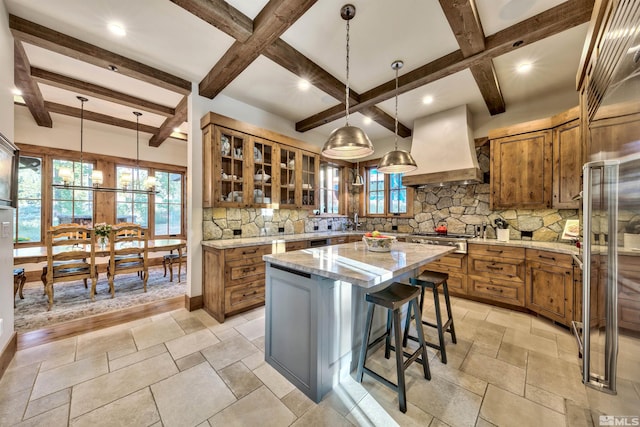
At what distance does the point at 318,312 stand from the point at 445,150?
350cm

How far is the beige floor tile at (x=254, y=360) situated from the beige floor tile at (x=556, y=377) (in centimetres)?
216

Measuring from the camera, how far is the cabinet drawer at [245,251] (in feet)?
9.54

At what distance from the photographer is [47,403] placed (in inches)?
64.3

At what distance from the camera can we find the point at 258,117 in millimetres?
4012

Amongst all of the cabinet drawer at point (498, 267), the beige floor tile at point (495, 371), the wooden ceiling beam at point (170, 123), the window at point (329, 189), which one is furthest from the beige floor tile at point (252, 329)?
the wooden ceiling beam at point (170, 123)

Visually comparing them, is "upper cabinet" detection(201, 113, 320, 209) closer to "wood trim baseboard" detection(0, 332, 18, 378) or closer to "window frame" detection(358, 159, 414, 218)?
"window frame" detection(358, 159, 414, 218)

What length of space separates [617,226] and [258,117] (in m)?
4.12

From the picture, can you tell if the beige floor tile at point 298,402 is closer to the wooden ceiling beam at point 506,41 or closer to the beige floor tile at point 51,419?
the beige floor tile at point 51,419

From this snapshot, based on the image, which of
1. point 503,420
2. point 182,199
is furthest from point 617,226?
point 182,199

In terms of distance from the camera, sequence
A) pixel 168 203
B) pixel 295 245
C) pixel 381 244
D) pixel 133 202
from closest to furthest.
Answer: pixel 381 244, pixel 295 245, pixel 133 202, pixel 168 203

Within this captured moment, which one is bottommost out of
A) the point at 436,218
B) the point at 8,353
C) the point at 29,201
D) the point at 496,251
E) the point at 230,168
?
the point at 8,353

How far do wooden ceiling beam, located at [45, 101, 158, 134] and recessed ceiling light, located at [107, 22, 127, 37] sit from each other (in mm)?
2803

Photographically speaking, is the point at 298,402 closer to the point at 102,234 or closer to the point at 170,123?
the point at 102,234

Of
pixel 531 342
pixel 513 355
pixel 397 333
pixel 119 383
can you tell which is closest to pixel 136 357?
pixel 119 383
